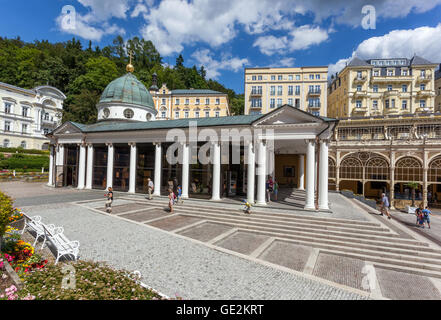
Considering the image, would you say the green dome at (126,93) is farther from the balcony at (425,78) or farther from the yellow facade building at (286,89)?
the balcony at (425,78)

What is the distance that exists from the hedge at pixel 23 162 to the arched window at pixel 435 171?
62.5 m

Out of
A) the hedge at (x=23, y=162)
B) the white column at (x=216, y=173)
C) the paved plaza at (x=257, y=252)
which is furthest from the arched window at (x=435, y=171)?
the hedge at (x=23, y=162)

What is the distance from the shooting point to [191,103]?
179 ft

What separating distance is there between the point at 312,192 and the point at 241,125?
717 centimetres

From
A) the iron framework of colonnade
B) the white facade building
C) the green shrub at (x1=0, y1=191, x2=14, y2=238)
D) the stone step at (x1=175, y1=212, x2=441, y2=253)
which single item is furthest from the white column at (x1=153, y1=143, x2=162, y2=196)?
the white facade building

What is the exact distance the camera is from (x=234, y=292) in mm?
5207

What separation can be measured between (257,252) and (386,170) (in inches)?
1229

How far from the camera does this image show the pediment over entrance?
13.6 meters

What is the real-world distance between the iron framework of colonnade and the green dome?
30970 millimetres

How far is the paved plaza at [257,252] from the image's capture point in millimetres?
5633

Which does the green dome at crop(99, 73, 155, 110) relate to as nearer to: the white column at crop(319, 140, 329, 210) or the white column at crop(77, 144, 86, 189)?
the white column at crop(77, 144, 86, 189)

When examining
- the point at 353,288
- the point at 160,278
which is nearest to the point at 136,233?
the point at 160,278

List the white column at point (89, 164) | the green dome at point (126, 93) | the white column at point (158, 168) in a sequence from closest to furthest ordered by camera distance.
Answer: the white column at point (158, 168) < the white column at point (89, 164) < the green dome at point (126, 93)
